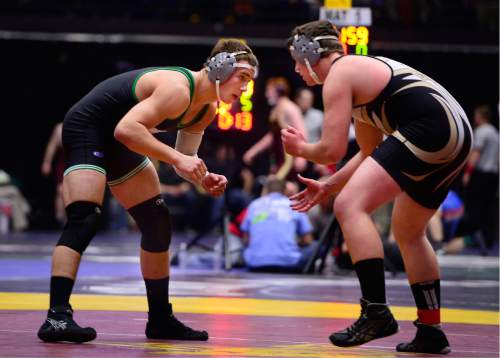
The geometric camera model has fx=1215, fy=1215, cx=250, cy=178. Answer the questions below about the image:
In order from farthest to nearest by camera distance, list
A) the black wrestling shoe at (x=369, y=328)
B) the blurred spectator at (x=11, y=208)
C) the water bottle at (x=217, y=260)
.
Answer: the blurred spectator at (x=11, y=208) < the water bottle at (x=217, y=260) < the black wrestling shoe at (x=369, y=328)

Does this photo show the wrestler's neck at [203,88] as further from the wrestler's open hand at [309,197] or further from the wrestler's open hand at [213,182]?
the wrestler's open hand at [309,197]

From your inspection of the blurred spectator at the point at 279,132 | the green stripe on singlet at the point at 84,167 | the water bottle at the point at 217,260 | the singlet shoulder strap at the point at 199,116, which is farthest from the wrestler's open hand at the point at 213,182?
the blurred spectator at the point at 279,132

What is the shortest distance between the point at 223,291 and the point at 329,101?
3.56m

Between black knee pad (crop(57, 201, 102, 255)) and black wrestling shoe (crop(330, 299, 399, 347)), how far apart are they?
1257mm

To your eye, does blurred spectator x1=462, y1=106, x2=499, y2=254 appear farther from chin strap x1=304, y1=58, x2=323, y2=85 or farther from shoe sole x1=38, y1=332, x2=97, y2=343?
shoe sole x1=38, y1=332, x2=97, y2=343

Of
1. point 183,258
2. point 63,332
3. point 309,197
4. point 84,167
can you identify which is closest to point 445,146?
point 309,197

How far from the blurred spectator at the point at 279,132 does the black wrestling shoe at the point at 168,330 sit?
5.85 metres

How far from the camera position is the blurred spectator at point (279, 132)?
11578mm

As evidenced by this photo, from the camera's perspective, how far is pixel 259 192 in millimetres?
11562

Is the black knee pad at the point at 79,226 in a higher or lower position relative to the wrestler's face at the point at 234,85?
lower

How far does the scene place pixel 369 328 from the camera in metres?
4.81

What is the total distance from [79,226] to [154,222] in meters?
0.44

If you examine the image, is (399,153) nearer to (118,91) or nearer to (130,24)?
(118,91)

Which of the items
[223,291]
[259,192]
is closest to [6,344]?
[223,291]
